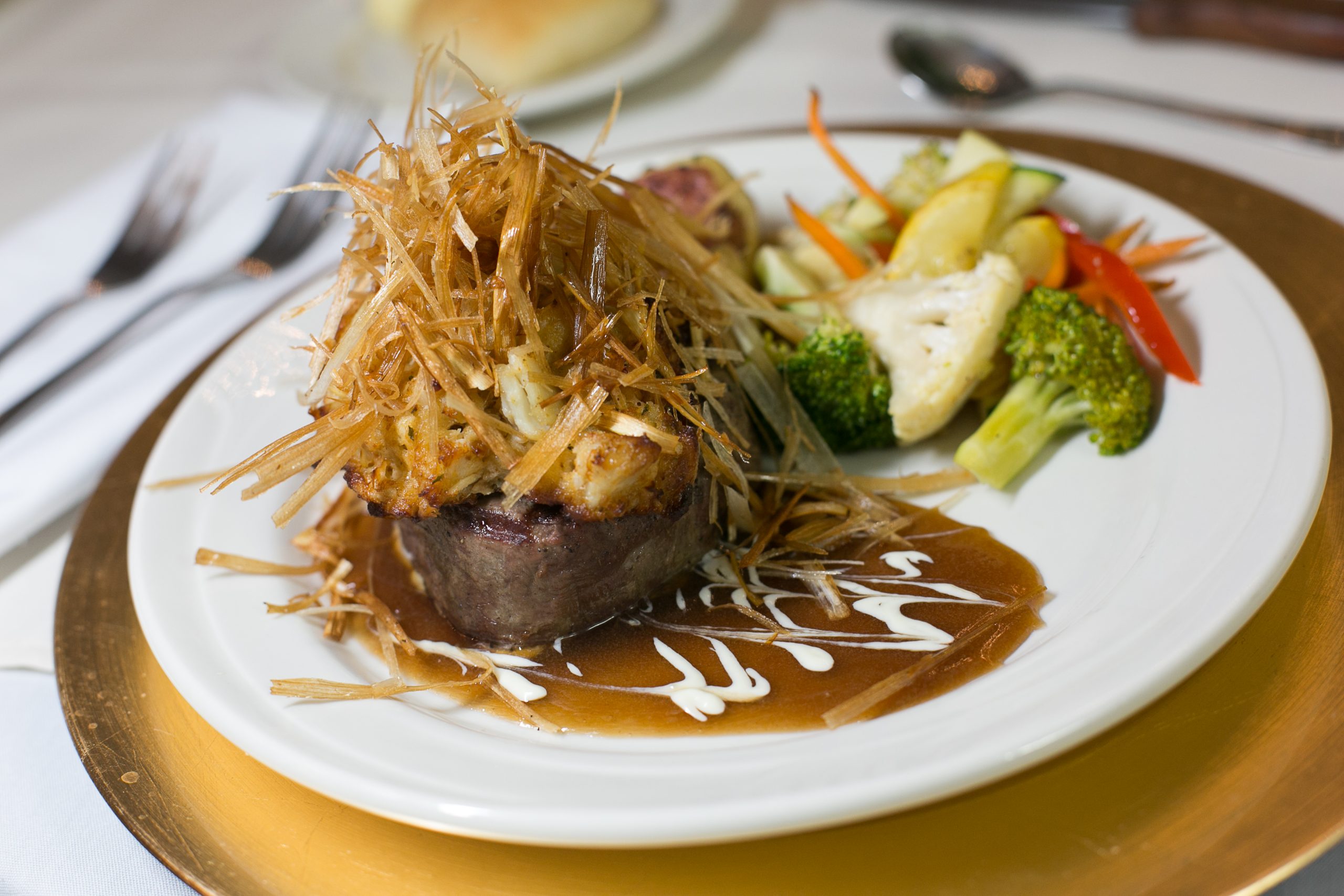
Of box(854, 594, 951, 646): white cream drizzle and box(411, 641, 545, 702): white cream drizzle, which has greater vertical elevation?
box(854, 594, 951, 646): white cream drizzle

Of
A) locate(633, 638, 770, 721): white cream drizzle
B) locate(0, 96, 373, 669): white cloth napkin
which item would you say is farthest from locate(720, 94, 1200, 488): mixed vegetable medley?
locate(0, 96, 373, 669): white cloth napkin

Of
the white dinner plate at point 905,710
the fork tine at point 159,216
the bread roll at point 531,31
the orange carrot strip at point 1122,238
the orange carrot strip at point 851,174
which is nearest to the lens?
the white dinner plate at point 905,710

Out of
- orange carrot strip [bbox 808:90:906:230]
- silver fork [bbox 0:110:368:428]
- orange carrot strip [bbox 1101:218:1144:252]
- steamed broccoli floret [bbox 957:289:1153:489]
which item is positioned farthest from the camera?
silver fork [bbox 0:110:368:428]

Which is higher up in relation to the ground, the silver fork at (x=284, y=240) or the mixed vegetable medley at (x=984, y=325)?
the mixed vegetable medley at (x=984, y=325)

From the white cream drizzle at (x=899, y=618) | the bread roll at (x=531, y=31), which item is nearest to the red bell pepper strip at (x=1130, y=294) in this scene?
the white cream drizzle at (x=899, y=618)

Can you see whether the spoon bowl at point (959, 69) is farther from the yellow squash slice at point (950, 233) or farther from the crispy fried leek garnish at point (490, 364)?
the crispy fried leek garnish at point (490, 364)

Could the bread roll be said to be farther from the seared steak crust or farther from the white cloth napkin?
the seared steak crust

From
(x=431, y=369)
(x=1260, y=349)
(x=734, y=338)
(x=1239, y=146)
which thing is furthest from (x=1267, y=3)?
(x=431, y=369)

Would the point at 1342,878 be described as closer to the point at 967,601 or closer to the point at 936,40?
the point at 967,601
